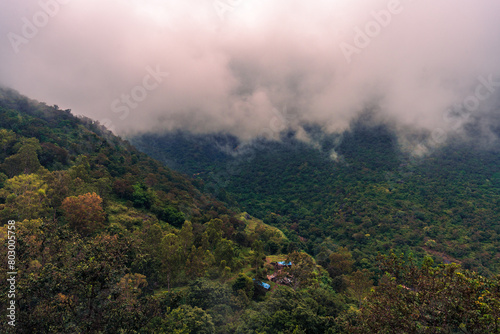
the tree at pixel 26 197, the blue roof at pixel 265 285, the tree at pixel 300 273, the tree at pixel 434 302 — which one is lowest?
the tree at pixel 26 197

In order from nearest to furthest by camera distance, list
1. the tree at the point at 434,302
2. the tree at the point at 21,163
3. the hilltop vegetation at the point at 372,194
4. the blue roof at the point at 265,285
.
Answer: the tree at the point at 434,302 < the blue roof at the point at 265,285 < the tree at the point at 21,163 < the hilltop vegetation at the point at 372,194

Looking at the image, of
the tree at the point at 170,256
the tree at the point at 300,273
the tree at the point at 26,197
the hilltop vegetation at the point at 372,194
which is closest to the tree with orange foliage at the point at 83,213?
the tree at the point at 26,197

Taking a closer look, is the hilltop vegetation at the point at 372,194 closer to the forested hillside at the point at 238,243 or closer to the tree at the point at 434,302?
the forested hillside at the point at 238,243

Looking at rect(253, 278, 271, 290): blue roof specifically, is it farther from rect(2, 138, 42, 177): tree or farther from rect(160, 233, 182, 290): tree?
rect(2, 138, 42, 177): tree

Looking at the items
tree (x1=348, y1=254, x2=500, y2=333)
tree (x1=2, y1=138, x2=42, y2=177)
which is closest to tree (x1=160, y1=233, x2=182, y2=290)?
tree (x1=348, y1=254, x2=500, y2=333)

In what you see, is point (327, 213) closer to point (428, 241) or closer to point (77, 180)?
point (428, 241)

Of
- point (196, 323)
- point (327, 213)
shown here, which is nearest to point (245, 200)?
point (327, 213)
